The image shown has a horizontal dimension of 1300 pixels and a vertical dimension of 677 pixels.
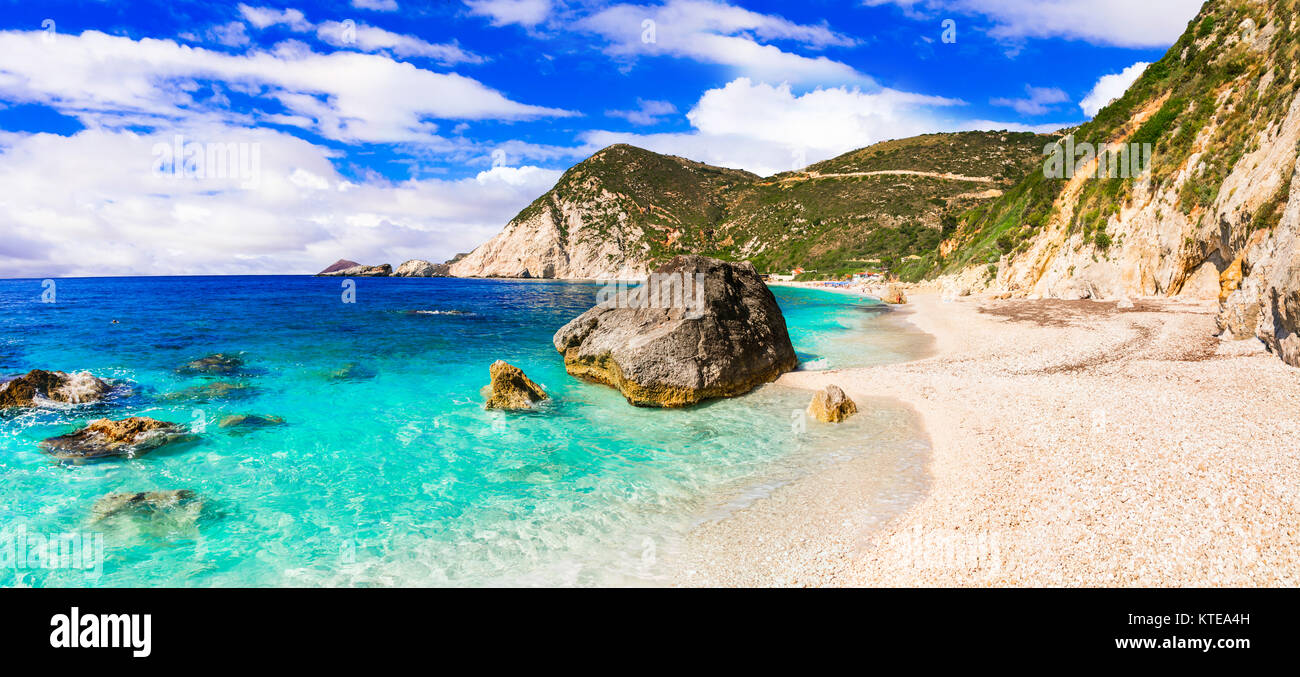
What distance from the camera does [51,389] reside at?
50.6ft

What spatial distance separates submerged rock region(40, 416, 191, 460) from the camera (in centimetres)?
1148

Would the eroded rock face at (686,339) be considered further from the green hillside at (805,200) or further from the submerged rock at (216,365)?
the green hillside at (805,200)

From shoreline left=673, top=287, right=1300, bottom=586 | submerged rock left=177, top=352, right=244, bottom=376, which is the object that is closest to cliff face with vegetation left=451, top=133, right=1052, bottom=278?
shoreline left=673, top=287, right=1300, bottom=586

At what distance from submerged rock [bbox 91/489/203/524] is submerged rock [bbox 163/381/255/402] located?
770cm

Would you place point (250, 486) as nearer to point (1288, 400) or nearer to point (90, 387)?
point (90, 387)

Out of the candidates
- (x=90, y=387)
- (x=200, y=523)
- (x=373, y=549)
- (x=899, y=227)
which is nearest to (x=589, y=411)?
(x=373, y=549)

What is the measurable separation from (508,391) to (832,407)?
937cm

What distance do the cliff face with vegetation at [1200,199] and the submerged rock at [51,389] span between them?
3343 cm

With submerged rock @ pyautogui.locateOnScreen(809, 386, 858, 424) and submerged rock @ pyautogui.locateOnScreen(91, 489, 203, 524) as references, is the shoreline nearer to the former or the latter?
submerged rock @ pyautogui.locateOnScreen(809, 386, 858, 424)

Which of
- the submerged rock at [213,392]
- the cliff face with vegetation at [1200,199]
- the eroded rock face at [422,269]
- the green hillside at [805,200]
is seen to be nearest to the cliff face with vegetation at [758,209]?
the green hillside at [805,200]

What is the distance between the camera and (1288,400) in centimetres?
1083

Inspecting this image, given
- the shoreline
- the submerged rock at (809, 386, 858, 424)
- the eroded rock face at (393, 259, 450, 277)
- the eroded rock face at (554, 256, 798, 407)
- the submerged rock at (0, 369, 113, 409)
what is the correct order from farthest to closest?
the eroded rock face at (393, 259, 450, 277) < the eroded rock face at (554, 256, 798, 407) < the submerged rock at (0, 369, 113, 409) < the submerged rock at (809, 386, 858, 424) < the shoreline

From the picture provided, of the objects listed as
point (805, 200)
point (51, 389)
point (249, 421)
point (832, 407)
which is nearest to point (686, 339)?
point (832, 407)
